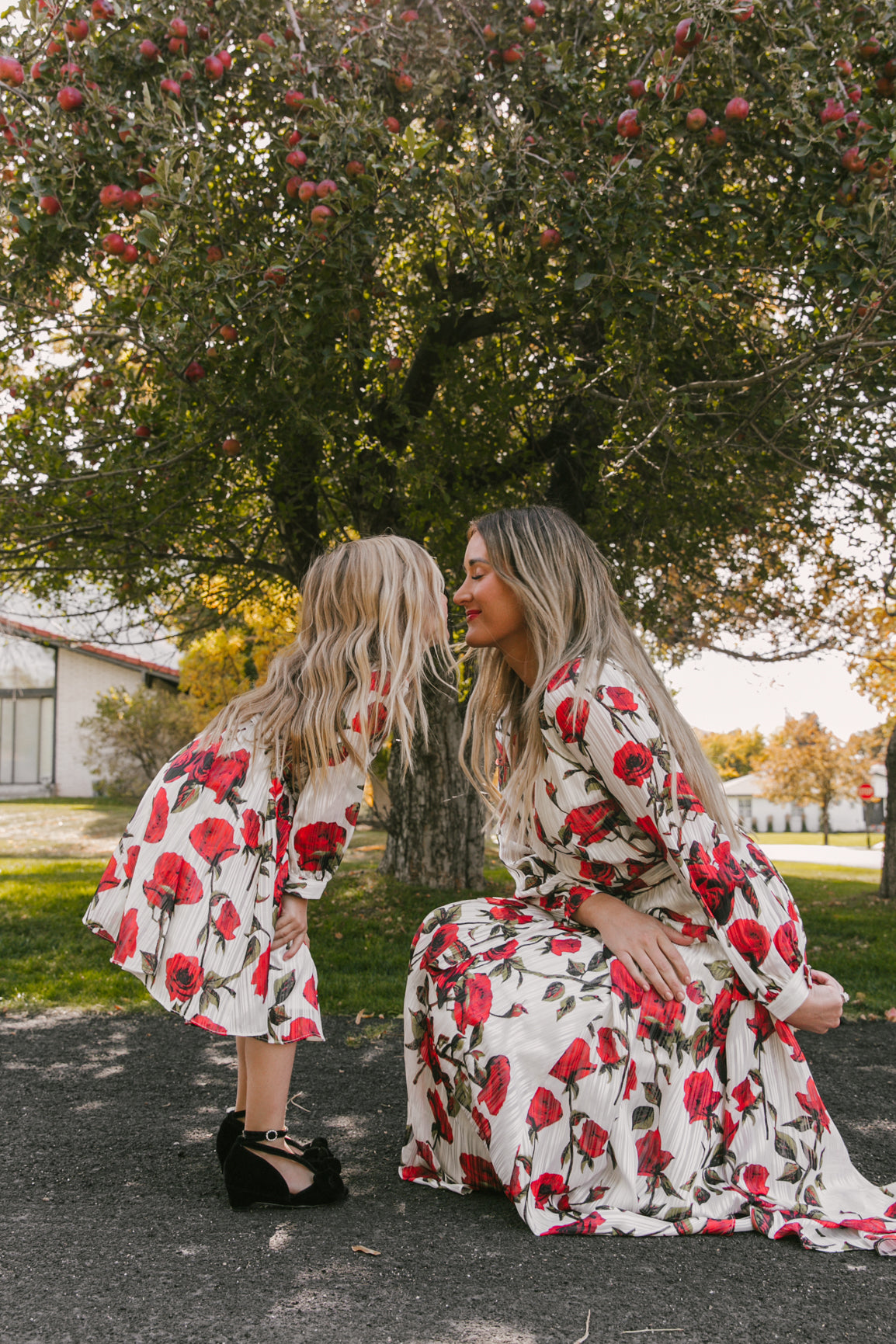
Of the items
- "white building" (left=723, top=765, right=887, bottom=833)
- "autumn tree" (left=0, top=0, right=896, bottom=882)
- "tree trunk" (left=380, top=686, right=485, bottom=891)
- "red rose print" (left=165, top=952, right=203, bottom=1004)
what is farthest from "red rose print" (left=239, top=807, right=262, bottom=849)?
"white building" (left=723, top=765, right=887, bottom=833)

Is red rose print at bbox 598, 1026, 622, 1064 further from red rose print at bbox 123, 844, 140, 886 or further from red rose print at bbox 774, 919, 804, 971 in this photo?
red rose print at bbox 123, 844, 140, 886

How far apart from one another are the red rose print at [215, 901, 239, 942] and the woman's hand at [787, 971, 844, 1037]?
1.39m

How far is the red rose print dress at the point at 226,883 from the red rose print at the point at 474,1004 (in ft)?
1.20

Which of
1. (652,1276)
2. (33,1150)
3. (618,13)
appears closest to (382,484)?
(618,13)

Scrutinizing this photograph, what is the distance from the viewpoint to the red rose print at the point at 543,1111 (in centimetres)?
225

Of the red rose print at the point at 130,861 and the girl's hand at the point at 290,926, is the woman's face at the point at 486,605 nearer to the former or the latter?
the girl's hand at the point at 290,926

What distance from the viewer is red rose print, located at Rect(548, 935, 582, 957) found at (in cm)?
242

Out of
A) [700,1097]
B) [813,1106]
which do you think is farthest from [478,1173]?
[813,1106]

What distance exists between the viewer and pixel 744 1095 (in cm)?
240

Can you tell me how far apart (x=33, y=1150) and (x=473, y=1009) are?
1.52 metres

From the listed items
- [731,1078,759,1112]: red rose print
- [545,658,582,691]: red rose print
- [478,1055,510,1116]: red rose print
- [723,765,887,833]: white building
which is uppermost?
[545,658,582,691]: red rose print

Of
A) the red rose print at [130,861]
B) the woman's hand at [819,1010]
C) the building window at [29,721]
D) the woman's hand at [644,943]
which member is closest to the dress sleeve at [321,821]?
the red rose print at [130,861]

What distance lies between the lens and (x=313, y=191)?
420 cm

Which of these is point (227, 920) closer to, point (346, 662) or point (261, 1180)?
point (261, 1180)
